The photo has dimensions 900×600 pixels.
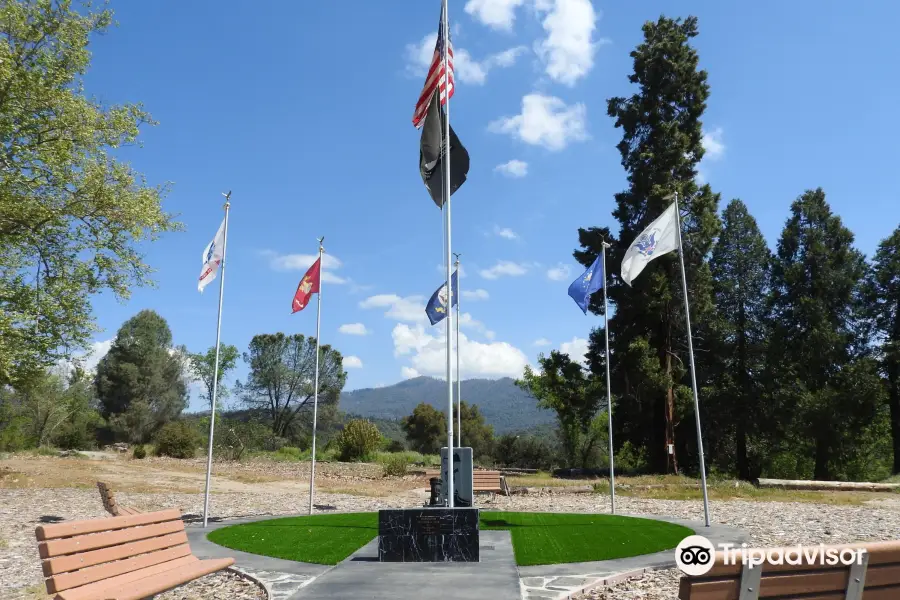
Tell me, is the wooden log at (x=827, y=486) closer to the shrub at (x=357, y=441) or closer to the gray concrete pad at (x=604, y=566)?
the gray concrete pad at (x=604, y=566)

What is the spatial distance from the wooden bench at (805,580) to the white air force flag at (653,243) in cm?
1026

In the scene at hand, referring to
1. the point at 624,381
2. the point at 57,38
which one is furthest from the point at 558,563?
the point at 624,381

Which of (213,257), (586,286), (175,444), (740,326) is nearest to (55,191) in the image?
(213,257)

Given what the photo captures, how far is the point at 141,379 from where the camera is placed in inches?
2106

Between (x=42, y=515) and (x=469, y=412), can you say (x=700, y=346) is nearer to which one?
(x=42, y=515)

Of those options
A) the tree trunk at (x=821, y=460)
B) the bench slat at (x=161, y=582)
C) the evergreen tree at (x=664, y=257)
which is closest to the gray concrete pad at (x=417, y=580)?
the bench slat at (x=161, y=582)

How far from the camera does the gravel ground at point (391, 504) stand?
7371 millimetres

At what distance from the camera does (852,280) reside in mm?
36969

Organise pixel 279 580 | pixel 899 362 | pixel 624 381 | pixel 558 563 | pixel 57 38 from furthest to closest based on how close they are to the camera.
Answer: pixel 899 362, pixel 624 381, pixel 57 38, pixel 558 563, pixel 279 580

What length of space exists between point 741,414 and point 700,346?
15.6 feet

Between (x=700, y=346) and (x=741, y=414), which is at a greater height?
(x=700, y=346)

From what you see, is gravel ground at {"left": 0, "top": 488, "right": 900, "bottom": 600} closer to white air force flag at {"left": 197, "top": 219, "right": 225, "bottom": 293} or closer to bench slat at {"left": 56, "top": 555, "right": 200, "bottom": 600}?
bench slat at {"left": 56, "top": 555, "right": 200, "bottom": 600}

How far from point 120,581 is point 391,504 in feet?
48.6

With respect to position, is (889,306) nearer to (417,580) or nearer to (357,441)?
(357,441)
